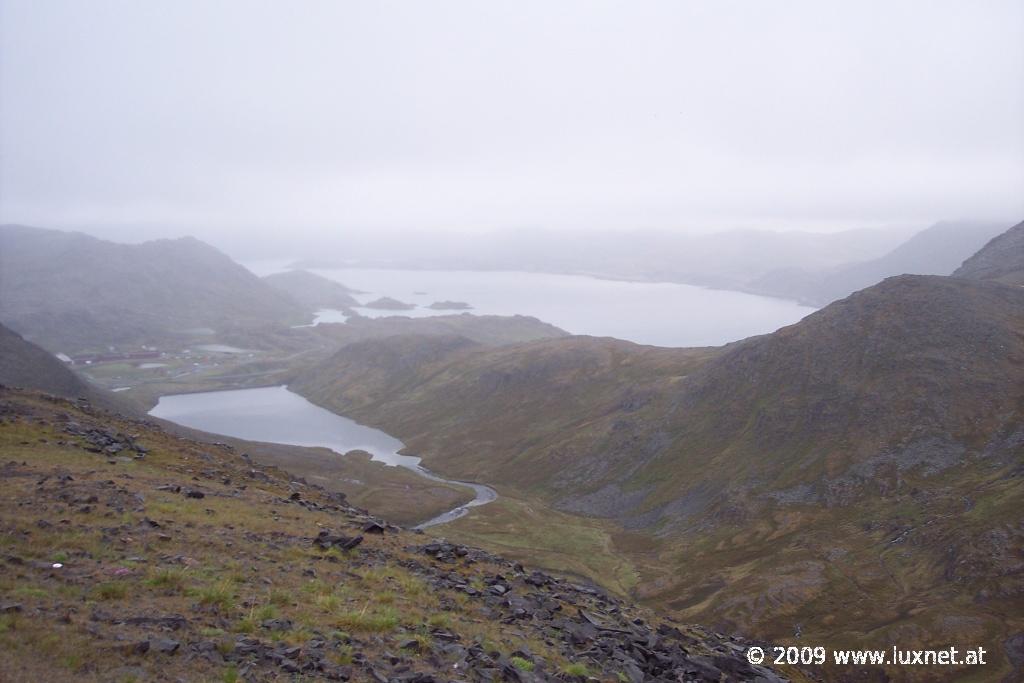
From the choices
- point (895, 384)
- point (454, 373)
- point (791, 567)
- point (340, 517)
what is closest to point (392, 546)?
point (340, 517)

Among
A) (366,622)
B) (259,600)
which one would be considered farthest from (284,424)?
(366,622)

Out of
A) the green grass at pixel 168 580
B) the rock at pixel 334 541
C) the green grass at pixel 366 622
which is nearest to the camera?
the green grass at pixel 168 580

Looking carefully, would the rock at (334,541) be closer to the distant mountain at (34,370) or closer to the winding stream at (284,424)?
the winding stream at (284,424)

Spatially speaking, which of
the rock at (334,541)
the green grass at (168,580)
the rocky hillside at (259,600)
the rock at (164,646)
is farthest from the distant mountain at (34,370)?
the rock at (164,646)

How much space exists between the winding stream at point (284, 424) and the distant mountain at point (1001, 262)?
102 meters

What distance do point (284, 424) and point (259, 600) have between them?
153m

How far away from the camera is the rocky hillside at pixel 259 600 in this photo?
16.7m

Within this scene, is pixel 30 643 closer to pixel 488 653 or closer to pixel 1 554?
pixel 1 554

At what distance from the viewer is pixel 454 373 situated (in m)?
178

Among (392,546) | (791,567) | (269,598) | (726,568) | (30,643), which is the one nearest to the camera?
(30,643)

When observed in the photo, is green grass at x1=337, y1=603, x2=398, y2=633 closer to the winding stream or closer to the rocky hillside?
the rocky hillside

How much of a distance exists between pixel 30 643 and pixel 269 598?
23.6ft

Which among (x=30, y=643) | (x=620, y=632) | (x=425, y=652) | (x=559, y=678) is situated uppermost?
(x=30, y=643)

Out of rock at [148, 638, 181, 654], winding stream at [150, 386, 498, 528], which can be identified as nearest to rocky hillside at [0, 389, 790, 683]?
rock at [148, 638, 181, 654]
